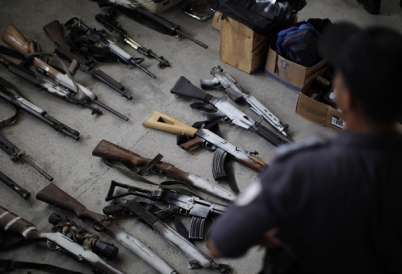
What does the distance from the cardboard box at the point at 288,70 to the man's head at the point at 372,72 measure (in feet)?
9.83

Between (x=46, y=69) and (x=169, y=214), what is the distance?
2337 mm

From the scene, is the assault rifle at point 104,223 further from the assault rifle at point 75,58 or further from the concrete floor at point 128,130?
the assault rifle at point 75,58

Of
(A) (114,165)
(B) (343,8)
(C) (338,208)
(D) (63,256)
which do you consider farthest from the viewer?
(B) (343,8)

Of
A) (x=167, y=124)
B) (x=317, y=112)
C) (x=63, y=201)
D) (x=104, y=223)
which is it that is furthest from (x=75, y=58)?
(x=317, y=112)

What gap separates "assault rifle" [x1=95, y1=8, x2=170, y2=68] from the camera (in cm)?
504

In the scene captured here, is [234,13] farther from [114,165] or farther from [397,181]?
[397,181]

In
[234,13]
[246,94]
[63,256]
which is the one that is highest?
[234,13]

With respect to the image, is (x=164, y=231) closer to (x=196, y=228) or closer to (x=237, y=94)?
(x=196, y=228)

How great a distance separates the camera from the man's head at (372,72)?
142cm

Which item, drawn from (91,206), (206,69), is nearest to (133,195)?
(91,206)

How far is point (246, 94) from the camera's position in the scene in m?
4.50

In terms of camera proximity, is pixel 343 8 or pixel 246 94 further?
pixel 343 8

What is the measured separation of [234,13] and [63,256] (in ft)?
9.43

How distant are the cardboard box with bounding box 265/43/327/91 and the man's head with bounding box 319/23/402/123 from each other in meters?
3.00
